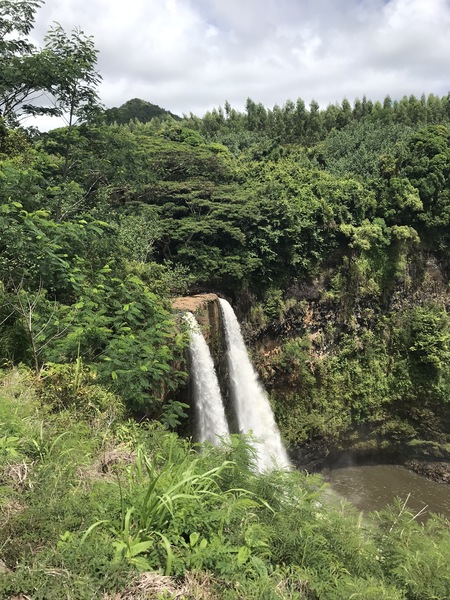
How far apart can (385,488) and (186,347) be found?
9.16m

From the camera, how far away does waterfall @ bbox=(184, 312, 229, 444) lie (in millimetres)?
9703

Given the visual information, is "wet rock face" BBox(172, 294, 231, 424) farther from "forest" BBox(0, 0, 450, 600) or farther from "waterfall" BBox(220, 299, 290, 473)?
"forest" BBox(0, 0, 450, 600)

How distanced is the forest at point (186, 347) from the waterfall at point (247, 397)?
696 mm

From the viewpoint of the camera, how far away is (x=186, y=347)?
9.34m

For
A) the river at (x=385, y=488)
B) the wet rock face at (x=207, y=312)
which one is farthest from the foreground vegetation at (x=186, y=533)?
the river at (x=385, y=488)

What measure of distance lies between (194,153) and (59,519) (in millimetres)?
14636

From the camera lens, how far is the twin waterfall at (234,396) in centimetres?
977

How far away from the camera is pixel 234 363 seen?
39.1ft

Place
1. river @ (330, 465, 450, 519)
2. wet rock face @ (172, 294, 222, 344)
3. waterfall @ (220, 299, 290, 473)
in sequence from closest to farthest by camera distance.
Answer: wet rock face @ (172, 294, 222, 344) < waterfall @ (220, 299, 290, 473) < river @ (330, 465, 450, 519)

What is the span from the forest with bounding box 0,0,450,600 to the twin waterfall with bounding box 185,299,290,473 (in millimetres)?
615

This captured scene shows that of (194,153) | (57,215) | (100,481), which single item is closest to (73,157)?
(57,215)

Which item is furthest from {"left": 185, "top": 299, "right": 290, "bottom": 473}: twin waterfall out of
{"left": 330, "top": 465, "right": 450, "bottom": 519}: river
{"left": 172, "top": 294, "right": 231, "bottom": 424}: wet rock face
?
{"left": 330, "top": 465, "right": 450, "bottom": 519}: river

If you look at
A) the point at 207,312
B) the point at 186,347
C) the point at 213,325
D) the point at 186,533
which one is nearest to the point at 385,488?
the point at 213,325

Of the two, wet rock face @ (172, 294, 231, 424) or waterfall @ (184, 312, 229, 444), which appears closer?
waterfall @ (184, 312, 229, 444)
